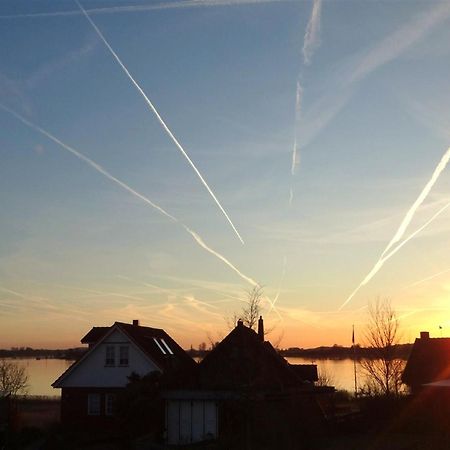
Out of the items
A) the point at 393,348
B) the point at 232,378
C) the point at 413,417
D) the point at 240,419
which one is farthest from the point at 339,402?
the point at 240,419

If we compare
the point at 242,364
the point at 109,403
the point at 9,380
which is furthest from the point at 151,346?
the point at 9,380

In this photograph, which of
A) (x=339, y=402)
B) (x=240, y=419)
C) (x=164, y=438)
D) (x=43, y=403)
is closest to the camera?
(x=240, y=419)

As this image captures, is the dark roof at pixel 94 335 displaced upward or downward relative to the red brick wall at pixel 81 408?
upward

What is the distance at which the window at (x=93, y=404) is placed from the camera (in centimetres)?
4466

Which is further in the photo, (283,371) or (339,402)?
(339,402)

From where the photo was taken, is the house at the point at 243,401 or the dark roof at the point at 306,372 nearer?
the house at the point at 243,401

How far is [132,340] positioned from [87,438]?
7.60 metres

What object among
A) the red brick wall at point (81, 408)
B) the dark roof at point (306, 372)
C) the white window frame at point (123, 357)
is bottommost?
the red brick wall at point (81, 408)

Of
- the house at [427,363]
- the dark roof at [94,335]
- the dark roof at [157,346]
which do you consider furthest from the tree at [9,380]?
the house at [427,363]

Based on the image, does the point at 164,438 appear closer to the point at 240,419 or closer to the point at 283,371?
the point at 240,419

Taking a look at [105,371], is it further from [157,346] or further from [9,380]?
[9,380]

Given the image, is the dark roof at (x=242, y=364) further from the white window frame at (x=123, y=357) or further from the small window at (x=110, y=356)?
the small window at (x=110, y=356)

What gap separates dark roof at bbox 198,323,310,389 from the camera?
132 ft

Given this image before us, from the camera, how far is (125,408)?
39.1m
